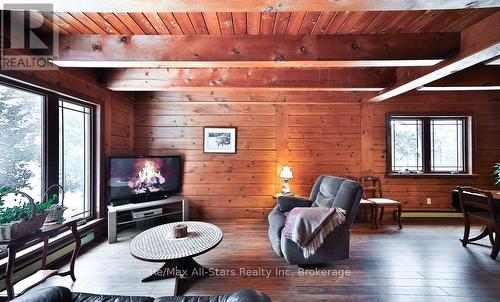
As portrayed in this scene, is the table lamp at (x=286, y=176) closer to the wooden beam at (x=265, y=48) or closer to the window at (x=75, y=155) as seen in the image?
the wooden beam at (x=265, y=48)

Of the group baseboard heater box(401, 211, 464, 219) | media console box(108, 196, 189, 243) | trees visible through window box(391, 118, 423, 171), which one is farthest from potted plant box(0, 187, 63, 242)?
baseboard heater box(401, 211, 464, 219)

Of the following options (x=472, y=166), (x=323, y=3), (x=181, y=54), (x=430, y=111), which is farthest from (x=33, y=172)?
(x=472, y=166)

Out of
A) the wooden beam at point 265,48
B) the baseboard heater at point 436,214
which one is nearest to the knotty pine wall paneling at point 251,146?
the baseboard heater at point 436,214

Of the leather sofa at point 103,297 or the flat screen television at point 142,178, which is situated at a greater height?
the flat screen television at point 142,178

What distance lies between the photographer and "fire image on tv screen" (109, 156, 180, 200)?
307cm

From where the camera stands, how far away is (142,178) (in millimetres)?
3283

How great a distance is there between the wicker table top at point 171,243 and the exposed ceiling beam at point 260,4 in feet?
5.92

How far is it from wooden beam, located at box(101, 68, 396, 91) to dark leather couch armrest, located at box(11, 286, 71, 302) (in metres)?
2.45

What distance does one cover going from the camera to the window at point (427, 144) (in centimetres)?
388

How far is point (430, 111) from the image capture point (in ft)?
12.6

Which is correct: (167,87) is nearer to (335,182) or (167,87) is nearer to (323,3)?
(323,3)

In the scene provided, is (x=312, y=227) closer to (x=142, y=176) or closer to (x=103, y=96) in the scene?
(x=142, y=176)

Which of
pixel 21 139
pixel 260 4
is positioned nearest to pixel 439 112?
pixel 260 4

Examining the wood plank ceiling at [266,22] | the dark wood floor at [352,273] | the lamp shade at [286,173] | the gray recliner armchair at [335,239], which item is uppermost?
the wood plank ceiling at [266,22]
